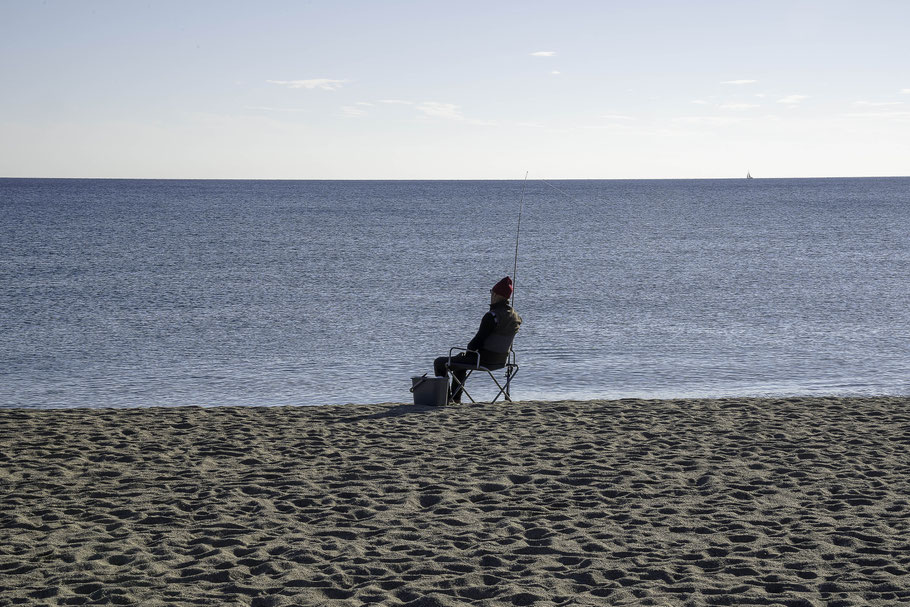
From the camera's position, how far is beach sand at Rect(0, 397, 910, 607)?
4.26m

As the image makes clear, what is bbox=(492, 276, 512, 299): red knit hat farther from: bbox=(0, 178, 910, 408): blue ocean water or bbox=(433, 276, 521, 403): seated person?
bbox=(0, 178, 910, 408): blue ocean water

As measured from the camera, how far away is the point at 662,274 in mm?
30547

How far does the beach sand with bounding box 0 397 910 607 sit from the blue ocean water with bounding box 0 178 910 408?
395cm

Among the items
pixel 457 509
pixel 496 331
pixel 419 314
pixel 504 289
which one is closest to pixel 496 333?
pixel 496 331

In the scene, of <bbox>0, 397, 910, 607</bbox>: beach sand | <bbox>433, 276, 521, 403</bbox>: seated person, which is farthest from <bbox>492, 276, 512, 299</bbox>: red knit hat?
<bbox>0, 397, 910, 607</bbox>: beach sand

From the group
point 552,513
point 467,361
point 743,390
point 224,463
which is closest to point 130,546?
point 224,463

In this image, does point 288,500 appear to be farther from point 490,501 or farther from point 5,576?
point 5,576

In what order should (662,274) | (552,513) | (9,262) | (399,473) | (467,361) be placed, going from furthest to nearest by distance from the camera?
(9,262)
(662,274)
(467,361)
(399,473)
(552,513)

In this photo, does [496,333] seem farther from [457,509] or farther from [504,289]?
[457,509]

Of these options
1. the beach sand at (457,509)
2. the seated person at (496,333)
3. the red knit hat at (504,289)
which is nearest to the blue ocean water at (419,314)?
the seated person at (496,333)

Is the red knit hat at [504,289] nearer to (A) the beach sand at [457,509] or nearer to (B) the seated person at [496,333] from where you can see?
(B) the seated person at [496,333]

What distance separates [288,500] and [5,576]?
1747mm

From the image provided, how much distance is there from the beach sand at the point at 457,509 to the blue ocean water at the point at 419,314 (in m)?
3.95

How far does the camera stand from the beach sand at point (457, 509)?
426 cm
